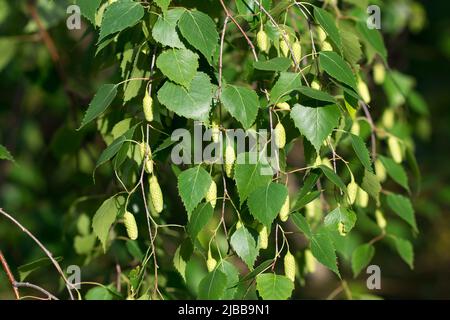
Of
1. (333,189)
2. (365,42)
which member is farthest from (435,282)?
(333,189)

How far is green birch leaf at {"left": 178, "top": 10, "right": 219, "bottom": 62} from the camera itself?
127 cm

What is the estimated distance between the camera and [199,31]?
129cm

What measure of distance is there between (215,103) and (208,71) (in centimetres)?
9

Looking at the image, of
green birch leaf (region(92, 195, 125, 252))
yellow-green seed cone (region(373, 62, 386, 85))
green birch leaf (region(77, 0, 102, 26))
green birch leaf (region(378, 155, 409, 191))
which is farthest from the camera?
yellow-green seed cone (region(373, 62, 386, 85))

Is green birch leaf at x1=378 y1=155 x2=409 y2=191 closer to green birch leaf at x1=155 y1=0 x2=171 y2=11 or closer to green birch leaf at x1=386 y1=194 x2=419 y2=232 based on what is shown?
green birch leaf at x1=386 y1=194 x2=419 y2=232

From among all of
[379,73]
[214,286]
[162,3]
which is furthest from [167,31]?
[379,73]

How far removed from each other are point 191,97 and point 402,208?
26.4 inches

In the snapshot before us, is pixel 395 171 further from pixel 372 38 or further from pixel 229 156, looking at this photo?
pixel 229 156

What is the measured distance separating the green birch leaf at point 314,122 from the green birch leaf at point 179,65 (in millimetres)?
167

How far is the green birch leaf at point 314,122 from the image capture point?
4.07 feet

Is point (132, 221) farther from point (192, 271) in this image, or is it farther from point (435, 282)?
point (435, 282)

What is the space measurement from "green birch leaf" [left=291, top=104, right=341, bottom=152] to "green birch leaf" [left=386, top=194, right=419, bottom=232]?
0.55m

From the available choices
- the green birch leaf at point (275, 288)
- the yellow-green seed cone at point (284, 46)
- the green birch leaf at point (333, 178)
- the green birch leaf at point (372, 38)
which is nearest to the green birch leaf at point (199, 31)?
the yellow-green seed cone at point (284, 46)

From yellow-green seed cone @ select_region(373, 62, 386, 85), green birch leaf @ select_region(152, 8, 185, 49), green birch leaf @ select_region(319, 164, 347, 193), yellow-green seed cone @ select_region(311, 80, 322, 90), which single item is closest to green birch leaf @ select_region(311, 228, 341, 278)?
green birch leaf @ select_region(319, 164, 347, 193)
